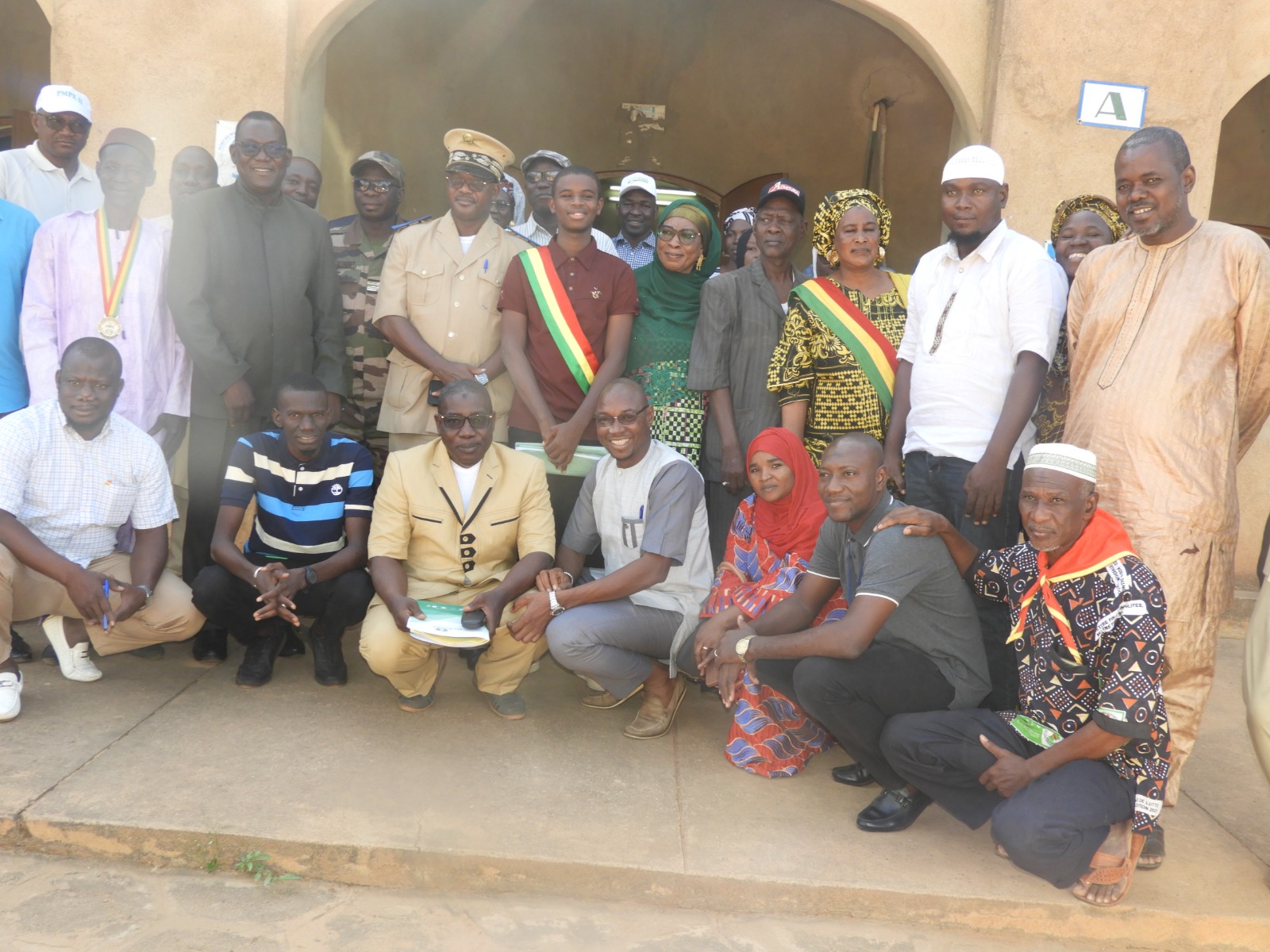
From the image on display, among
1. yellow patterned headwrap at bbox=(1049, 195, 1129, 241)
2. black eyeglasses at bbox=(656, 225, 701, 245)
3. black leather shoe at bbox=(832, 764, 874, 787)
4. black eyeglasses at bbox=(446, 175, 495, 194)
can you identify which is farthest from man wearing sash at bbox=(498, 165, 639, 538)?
yellow patterned headwrap at bbox=(1049, 195, 1129, 241)

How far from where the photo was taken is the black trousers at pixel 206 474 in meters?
4.38

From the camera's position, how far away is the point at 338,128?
8695 mm

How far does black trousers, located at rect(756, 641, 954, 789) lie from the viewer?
323cm

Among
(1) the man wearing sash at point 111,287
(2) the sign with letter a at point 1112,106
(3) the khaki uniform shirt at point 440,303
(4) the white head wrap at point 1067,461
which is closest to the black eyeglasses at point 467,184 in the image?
(3) the khaki uniform shirt at point 440,303

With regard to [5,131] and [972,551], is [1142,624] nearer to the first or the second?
[972,551]

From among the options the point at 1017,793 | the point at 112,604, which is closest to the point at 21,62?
the point at 112,604

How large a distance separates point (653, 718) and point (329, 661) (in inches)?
48.9

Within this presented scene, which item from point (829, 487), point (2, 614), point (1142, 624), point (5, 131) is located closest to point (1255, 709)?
point (1142, 624)

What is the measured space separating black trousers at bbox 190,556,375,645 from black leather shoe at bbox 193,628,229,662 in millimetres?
231

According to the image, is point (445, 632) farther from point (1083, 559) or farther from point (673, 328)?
point (1083, 559)

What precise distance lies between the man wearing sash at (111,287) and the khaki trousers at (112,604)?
0.63m

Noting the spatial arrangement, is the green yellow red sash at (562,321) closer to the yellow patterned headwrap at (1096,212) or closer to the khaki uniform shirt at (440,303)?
the khaki uniform shirt at (440,303)

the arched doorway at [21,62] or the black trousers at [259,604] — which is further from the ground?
the arched doorway at [21,62]

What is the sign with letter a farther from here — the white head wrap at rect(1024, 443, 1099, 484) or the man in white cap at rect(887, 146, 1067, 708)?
the white head wrap at rect(1024, 443, 1099, 484)
